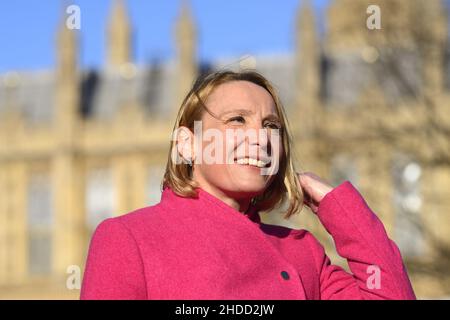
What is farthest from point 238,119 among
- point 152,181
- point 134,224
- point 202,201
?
point 152,181

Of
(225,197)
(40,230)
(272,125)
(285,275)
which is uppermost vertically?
(272,125)

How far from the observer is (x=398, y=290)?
1.70 meters

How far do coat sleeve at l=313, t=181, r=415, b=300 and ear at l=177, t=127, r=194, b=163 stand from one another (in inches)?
9.3

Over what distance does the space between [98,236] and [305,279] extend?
365 millimetres

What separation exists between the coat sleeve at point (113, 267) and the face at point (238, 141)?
0.21 meters

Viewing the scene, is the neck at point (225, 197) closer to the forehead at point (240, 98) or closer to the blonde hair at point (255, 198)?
the blonde hair at point (255, 198)

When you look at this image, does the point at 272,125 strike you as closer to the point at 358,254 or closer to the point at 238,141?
the point at 238,141

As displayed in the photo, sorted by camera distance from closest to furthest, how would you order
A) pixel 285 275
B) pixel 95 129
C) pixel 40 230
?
pixel 285 275 → pixel 95 129 → pixel 40 230

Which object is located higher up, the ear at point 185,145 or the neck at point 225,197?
the ear at point 185,145

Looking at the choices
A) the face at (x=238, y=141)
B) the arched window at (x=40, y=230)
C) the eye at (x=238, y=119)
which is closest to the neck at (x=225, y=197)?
the face at (x=238, y=141)

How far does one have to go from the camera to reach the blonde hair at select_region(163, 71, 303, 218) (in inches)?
69.6

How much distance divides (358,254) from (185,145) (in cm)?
34

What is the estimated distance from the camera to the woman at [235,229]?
5.17ft

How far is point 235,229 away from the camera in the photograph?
170 cm
